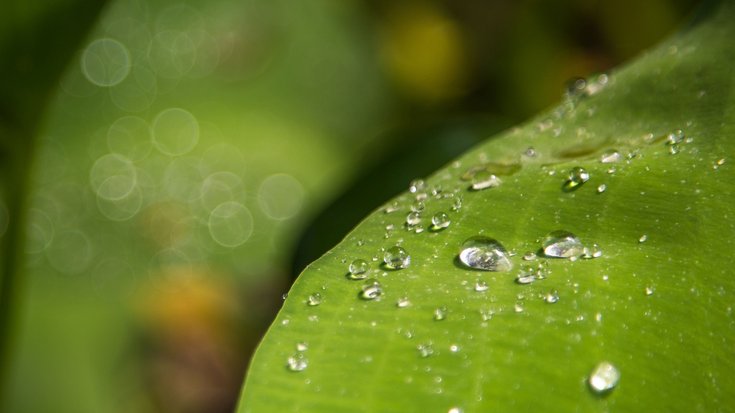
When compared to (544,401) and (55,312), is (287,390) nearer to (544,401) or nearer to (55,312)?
(544,401)

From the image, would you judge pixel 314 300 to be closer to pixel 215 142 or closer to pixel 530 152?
pixel 530 152

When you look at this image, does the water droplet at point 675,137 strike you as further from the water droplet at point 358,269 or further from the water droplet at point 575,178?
the water droplet at point 358,269

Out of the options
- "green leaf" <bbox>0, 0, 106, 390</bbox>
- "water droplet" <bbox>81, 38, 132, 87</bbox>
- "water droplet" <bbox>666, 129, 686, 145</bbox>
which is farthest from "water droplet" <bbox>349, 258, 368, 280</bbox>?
"water droplet" <bbox>81, 38, 132, 87</bbox>

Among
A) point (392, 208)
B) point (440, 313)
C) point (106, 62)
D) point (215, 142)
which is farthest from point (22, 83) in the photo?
point (106, 62)

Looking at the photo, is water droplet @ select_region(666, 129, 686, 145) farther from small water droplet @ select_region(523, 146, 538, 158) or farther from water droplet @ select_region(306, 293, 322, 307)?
water droplet @ select_region(306, 293, 322, 307)

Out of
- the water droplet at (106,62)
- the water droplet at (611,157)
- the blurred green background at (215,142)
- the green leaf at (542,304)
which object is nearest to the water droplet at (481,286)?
the green leaf at (542,304)

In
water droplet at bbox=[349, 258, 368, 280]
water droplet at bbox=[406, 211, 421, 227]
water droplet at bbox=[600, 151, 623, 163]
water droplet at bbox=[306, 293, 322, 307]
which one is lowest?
water droplet at bbox=[306, 293, 322, 307]
